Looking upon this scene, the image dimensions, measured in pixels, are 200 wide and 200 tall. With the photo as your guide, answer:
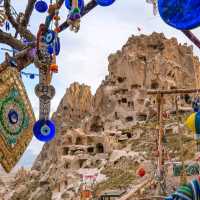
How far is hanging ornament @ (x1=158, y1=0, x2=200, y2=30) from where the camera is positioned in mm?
1918

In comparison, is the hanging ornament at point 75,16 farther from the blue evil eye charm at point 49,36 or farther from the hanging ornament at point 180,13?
the hanging ornament at point 180,13

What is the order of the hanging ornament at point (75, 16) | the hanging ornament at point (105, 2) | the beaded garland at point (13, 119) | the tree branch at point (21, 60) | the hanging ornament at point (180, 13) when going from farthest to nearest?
the tree branch at point (21, 60) < the beaded garland at point (13, 119) < the hanging ornament at point (75, 16) < the hanging ornament at point (105, 2) < the hanging ornament at point (180, 13)

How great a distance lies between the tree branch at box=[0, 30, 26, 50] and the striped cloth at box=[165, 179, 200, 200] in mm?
2368

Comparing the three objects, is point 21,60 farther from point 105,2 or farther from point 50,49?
point 105,2

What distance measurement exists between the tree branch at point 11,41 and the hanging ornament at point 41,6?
0.35 m

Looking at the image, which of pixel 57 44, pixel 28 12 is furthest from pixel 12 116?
pixel 28 12

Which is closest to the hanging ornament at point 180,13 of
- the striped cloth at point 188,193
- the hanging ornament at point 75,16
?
the striped cloth at point 188,193

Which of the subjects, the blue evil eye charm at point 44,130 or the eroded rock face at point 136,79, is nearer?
the blue evil eye charm at point 44,130

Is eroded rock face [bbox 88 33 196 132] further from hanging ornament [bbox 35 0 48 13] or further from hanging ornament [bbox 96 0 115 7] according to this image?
hanging ornament [bbox 96 0 115 7]

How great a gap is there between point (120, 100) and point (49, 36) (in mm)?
44121

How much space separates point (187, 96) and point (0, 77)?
144 ft

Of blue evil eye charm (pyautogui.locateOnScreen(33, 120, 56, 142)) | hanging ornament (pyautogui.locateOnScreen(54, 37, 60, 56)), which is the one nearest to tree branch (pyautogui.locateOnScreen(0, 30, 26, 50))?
hanging ornament (pyautogui.locateOnScreen(54, 37, 60, 56))

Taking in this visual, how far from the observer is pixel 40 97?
3.56 metres

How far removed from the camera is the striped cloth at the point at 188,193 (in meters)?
1.92
